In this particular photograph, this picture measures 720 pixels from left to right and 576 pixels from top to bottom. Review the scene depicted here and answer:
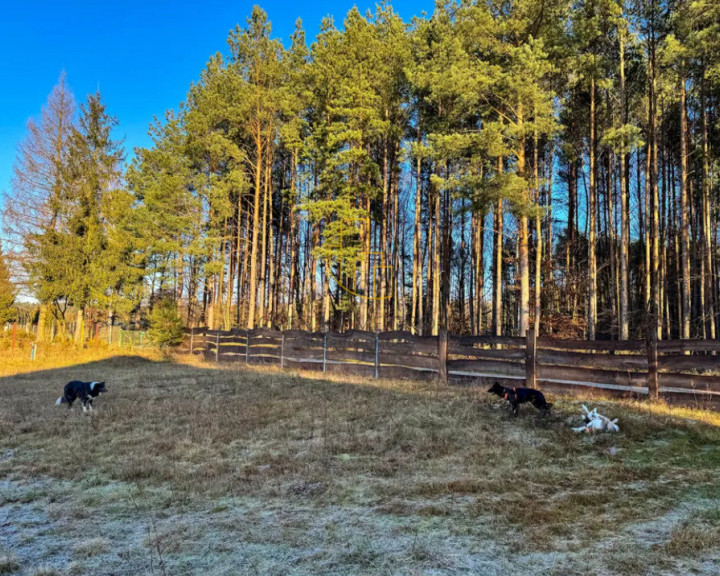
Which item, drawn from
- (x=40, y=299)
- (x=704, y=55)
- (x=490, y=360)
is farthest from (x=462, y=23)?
(x=40, y=299)

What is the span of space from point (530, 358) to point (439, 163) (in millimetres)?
11958

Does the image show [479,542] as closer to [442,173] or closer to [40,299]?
[442,173]

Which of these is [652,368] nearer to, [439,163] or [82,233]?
[439,163]

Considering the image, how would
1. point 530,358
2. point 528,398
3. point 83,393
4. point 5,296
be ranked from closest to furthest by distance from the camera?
point 528,398 → point 83,393 → point 530,358 → point 5,296

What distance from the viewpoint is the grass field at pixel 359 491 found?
3205 mm

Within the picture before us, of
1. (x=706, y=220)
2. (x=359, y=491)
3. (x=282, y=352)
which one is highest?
(x=706, y=220)

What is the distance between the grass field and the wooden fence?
0.69 m

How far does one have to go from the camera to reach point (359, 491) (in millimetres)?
4617

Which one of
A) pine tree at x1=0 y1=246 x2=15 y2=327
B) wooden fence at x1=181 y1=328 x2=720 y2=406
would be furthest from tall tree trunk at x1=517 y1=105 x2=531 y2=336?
pine tree at x1=0 y1=246 x2=15 y2=327

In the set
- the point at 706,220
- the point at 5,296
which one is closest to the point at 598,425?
the point at 706,220

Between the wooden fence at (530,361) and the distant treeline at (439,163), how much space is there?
596cm

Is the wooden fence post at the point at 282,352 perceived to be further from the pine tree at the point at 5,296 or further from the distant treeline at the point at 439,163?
the pine tree at the point at 5,296

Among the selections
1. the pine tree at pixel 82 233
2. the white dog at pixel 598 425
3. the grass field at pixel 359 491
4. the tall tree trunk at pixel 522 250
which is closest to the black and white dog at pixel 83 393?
the grass field at pixel 359 491

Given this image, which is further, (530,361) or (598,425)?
(530,361)
